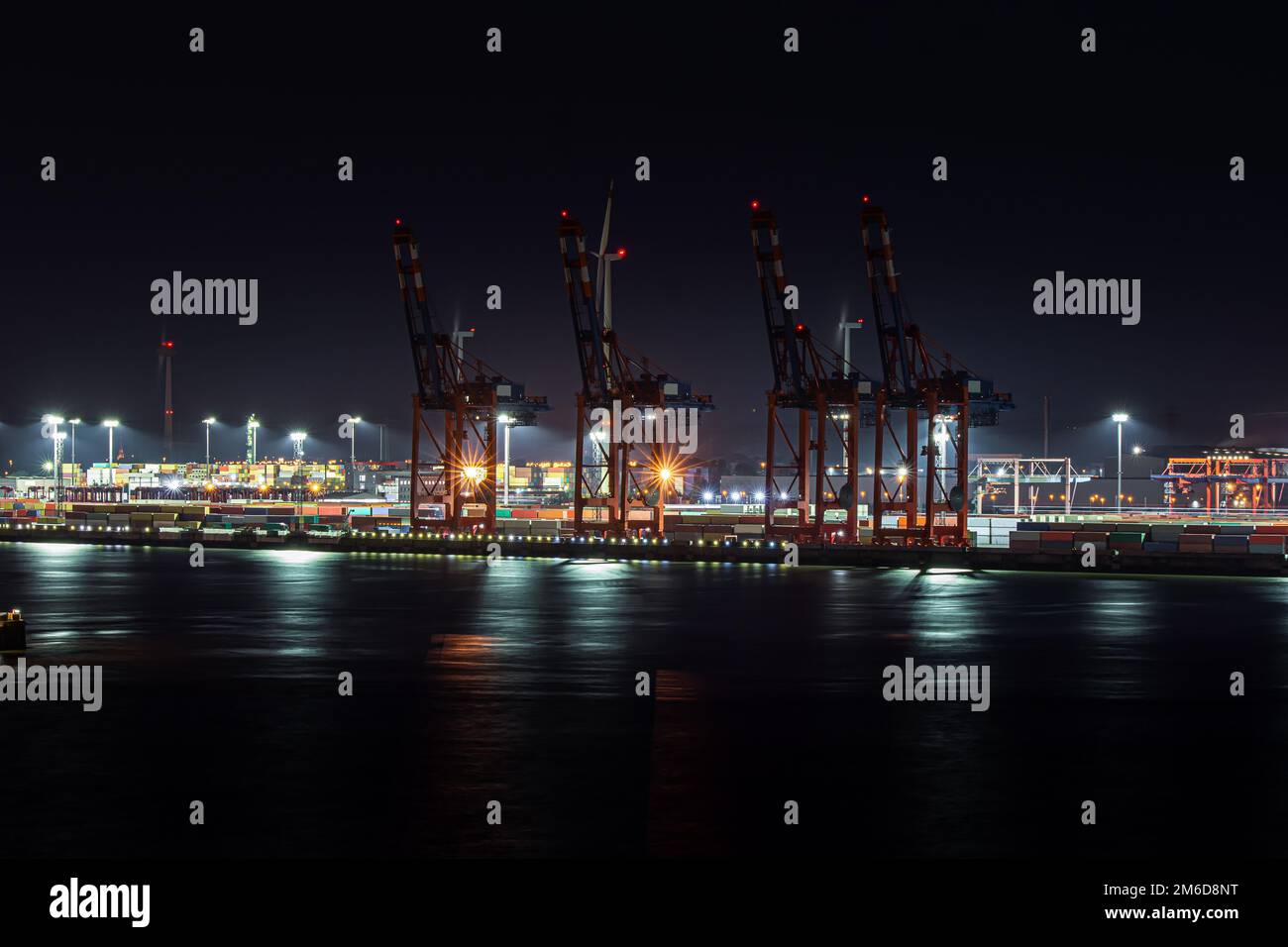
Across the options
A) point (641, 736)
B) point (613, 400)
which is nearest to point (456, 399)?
point (613, 400)

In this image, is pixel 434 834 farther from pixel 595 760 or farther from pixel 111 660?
pixel 111 660

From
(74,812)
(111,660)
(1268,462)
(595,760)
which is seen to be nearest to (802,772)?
(595,760)

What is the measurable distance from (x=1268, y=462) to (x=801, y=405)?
95587mm

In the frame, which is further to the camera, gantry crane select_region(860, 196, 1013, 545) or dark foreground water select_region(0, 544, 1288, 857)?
gantry crane select_region(860, 196, 1013, 545)

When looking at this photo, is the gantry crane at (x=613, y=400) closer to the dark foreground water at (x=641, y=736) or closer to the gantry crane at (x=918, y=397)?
the gantry crane at (x=918, y=397)

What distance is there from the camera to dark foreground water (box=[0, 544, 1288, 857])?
11.8 m

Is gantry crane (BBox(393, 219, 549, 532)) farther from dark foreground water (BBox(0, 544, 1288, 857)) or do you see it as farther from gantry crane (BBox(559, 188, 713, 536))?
dark foreground water (BBox(0, 544, 1288, 857))

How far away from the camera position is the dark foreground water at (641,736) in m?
11.8

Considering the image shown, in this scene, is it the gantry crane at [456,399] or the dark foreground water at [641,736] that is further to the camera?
the gantry crane at [456,399]

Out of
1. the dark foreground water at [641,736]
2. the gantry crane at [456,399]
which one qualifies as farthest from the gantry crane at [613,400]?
the dark foreground water at [641,736]

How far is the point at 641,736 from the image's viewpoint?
16594 mm

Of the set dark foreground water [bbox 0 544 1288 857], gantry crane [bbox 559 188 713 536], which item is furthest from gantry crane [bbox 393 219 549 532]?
dark foreground water [bbox 0 544 1288 857]

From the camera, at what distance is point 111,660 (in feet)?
79.0

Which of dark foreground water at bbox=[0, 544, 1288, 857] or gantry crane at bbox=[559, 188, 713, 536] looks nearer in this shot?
dark foreground water at bbox=[0, 544, 1288, 857]
